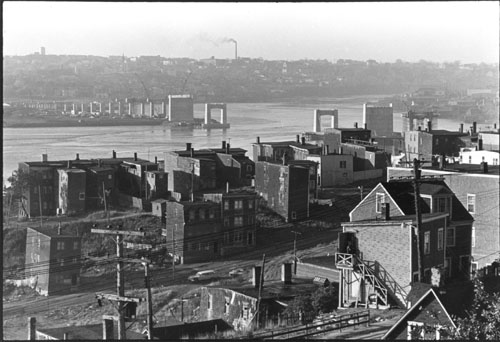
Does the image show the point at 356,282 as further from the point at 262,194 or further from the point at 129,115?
the point at 129,115

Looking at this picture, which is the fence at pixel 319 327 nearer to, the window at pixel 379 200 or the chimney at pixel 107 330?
the chimney at pixel 107 330

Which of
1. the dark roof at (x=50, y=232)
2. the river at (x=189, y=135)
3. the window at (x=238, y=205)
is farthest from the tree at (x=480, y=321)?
the river at (x=189, y=135)

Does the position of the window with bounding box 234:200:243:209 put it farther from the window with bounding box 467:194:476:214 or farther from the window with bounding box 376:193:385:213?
the window with bounding box 376:193:385:213

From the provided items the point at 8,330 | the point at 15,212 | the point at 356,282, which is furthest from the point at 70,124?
the point at 356,282

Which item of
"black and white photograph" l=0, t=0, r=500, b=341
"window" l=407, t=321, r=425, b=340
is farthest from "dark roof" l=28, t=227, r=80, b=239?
"window" l=407, t=321, r=425, b=340

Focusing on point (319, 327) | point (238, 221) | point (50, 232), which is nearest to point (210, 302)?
point (319, 327)

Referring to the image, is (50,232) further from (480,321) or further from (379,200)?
(480,321)
